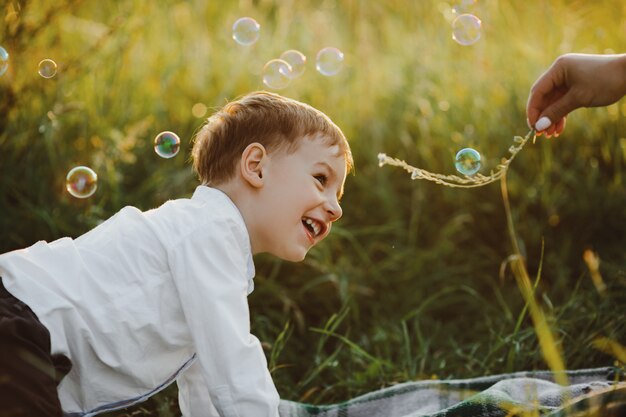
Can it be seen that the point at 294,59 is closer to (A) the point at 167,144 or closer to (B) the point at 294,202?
(A) the point at 167,144

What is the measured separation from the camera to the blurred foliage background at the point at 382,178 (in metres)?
2.75

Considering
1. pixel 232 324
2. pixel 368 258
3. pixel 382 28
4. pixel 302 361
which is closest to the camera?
pixel 232 324

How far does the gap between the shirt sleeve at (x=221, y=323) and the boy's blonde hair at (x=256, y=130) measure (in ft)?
1.10

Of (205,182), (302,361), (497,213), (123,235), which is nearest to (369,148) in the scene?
(497,213)

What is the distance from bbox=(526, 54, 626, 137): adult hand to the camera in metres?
2.31

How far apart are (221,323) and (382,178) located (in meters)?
2.03

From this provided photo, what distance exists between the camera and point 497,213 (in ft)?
11.7

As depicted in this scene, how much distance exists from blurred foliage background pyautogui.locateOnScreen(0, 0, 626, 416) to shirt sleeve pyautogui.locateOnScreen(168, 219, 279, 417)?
56cm

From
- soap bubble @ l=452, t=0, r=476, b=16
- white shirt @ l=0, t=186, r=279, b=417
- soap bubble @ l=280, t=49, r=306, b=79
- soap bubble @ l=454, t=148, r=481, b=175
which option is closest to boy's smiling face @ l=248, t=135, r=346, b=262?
white shirt @ l=0, t=186, r=279, b=417

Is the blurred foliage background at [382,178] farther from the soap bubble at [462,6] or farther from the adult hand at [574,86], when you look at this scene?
the adult hand at [574,86]

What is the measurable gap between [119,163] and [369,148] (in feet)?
4.14

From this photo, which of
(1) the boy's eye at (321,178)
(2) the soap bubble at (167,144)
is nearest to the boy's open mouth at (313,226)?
(1) the boy's eye at (321,178)

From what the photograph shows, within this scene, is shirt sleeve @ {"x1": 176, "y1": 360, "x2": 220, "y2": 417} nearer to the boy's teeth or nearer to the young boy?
the young boy

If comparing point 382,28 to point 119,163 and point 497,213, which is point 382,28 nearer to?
point 497,213
